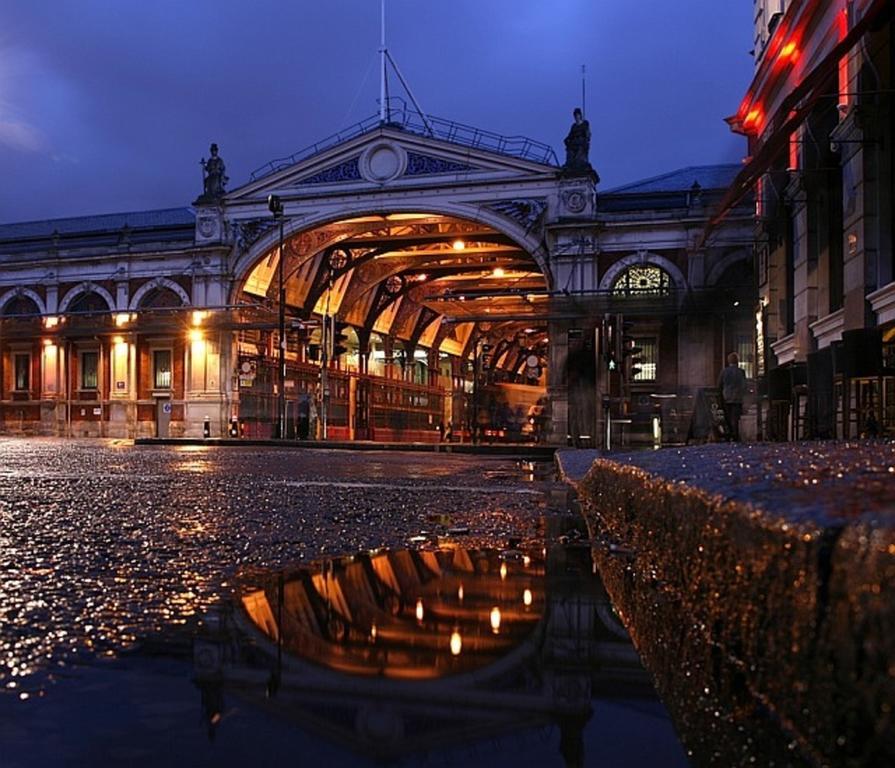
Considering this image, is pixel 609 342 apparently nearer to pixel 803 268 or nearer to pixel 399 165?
pixel 399 165

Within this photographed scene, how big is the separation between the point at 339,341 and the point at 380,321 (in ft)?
16.6

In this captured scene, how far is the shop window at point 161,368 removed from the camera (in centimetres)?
3706

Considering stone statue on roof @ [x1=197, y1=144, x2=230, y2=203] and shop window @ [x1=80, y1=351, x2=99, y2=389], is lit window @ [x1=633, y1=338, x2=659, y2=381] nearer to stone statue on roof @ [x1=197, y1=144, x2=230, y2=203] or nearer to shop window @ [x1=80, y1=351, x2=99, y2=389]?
stone statue on roof @ [x1=197, y1=144, x2=230, y2=203]

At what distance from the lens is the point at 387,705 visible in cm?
147

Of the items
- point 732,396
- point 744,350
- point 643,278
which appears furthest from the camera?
point 643,278

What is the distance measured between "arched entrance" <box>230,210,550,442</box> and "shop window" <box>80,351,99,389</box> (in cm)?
688

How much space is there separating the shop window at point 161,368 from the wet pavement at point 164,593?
30.6 metres

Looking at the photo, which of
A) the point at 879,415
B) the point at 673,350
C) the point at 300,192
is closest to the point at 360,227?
the point at 300,192

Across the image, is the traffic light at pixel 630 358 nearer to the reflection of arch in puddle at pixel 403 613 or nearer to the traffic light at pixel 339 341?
the traffic light at pixel 339 341

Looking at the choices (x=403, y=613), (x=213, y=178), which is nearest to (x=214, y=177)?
(x=213, y=178)

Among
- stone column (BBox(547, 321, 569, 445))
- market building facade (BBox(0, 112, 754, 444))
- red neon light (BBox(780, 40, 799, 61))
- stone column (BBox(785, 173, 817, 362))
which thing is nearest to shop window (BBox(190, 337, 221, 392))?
market building facade (BBox(0, 112, 754, 444))

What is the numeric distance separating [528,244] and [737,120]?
11167mm

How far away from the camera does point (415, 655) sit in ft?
6.05

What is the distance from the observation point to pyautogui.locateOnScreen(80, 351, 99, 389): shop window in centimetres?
3809
